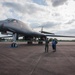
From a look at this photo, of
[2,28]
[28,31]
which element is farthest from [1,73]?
[28,31]

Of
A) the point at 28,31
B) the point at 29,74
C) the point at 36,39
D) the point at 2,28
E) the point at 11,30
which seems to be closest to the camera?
the point at 29,74

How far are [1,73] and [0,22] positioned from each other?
1648 centimetres

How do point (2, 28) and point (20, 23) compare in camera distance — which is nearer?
point (2, 28)

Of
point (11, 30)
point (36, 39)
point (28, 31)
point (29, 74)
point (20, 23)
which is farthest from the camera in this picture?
point (36, 39)

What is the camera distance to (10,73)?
6.11 m

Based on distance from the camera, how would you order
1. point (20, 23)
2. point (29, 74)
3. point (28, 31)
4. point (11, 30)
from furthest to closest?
point (28, 31) < point (20, 23) < point (11, 30) < point (29, 74)

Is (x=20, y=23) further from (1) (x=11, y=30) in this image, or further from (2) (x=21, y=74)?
(2) (x=21, y=74)

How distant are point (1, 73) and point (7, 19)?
59.2 feet

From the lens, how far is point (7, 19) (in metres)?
23.4

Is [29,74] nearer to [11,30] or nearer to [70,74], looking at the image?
[70,74]

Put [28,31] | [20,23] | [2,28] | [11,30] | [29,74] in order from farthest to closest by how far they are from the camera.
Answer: [28,31] < [20,23] < [11,30] < [2,28] < [29,74]

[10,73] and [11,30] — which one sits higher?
[11,30]

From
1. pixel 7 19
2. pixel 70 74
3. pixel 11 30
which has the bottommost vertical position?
pixel 70 74

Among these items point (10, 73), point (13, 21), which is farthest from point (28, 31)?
point (10, 73)
